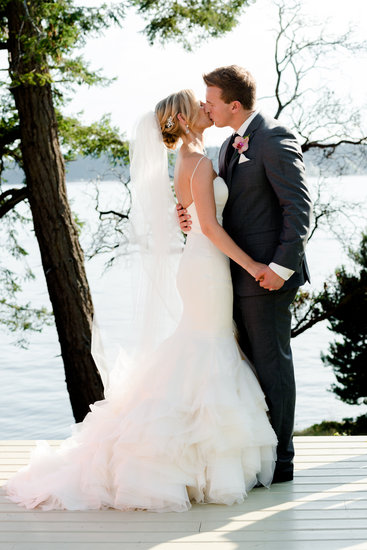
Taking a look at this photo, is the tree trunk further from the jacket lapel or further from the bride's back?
the jacket lapel

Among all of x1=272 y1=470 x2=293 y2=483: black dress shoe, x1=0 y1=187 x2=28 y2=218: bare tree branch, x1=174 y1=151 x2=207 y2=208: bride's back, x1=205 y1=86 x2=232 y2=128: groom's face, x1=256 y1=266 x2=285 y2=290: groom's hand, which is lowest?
x1=272 y1=470 x2=293 y2=483: black dress shoe

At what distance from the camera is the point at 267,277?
9.71 ft

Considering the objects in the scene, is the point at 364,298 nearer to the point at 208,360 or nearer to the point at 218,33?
the point at 218,33

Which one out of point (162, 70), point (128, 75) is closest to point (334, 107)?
point (162, 70)

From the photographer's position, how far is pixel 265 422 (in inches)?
119

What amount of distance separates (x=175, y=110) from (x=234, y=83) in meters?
0.28

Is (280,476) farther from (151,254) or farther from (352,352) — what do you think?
(352,352)

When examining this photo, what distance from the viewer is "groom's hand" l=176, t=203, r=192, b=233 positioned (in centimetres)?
318

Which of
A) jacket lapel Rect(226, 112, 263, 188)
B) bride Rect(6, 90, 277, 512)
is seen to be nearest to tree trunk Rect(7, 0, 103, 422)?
bride Rect(6, 90, 277, 512)

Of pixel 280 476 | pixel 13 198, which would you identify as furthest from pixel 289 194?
pixel 13 198

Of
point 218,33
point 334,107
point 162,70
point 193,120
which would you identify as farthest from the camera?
point 162,70

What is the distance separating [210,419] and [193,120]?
1.31 meters

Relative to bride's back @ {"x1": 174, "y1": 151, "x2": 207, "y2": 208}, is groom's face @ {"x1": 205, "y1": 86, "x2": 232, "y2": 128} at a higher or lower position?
higher

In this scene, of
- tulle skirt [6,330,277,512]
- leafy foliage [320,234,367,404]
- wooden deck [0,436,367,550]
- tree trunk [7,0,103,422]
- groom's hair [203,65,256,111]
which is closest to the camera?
wooden deck [0,436,367,550]
